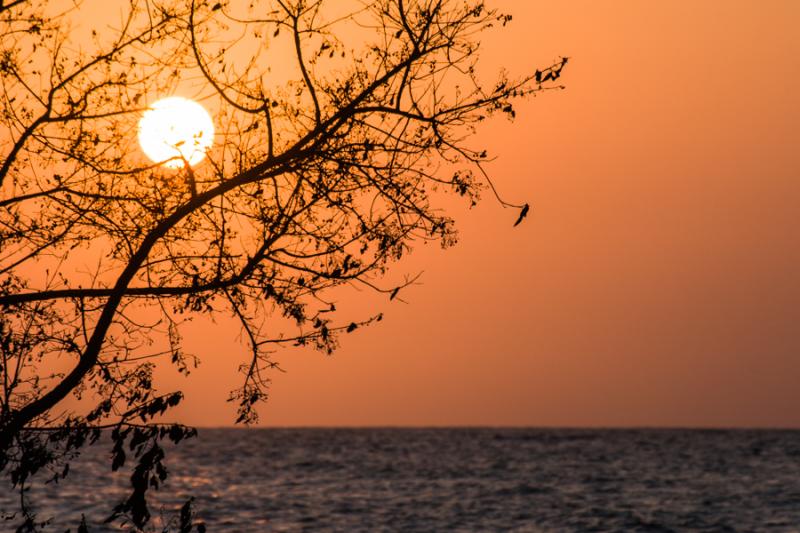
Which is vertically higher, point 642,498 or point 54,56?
point 54,56

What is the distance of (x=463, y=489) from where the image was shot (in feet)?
192

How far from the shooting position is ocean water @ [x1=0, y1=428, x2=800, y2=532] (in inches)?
1674

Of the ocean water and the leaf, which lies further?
the ocean water

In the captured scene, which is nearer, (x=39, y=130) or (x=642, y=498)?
(x=39, y=130)

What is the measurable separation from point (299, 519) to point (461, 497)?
42.0 feet

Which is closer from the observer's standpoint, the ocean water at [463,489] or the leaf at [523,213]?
the leaf at [523,213]

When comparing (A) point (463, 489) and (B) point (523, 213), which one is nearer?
(B) point (523, 213)

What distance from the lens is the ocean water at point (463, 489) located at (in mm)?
42531

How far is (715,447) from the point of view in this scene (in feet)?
360

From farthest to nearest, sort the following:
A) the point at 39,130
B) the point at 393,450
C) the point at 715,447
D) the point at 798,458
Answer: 1. the point at 715,447
2. the point at 393,450
3. the point at 798,458
4. the point at 39,130

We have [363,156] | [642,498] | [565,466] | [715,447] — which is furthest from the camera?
[715,447]

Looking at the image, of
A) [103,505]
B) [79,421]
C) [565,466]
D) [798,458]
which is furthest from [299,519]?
[798,458]

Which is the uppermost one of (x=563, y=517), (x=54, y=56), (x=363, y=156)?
(x=54, y=56)

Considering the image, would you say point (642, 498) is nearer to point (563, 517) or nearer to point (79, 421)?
point (563, 517)
